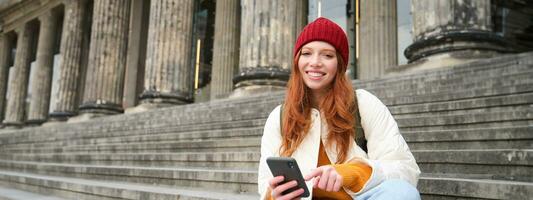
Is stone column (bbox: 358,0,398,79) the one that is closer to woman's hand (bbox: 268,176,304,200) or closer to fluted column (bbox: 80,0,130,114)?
fluted column (bbox: 80,0,130,114)

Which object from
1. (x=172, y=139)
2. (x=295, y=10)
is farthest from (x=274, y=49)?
(x=172, y=139)

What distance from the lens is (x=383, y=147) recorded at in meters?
1.73

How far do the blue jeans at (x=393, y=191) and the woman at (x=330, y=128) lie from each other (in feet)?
0.11

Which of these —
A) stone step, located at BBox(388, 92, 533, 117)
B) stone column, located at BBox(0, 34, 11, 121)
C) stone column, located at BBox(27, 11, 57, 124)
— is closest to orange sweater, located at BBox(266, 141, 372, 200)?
stone step, located at BBox(388, 92, 533, 117)

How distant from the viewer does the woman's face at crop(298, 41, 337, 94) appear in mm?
1876

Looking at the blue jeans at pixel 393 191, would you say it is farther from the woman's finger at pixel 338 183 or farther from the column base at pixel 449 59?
the column base at pixel 449 59

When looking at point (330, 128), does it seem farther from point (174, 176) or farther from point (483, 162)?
point (174, 176)

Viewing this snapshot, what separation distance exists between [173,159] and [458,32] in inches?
179

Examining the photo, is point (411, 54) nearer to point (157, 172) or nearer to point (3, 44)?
point (157, 172)

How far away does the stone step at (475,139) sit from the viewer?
3.39m

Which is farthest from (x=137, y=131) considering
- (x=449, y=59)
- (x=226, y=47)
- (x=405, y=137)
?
(x=226, y=47)

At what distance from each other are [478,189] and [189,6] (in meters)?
11.7

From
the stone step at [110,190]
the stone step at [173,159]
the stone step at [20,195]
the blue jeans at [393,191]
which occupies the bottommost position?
the stone step at [20,195]

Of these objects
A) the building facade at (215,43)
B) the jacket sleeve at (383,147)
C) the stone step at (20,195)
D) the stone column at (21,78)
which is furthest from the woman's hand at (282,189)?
the stone column at (21,78)
